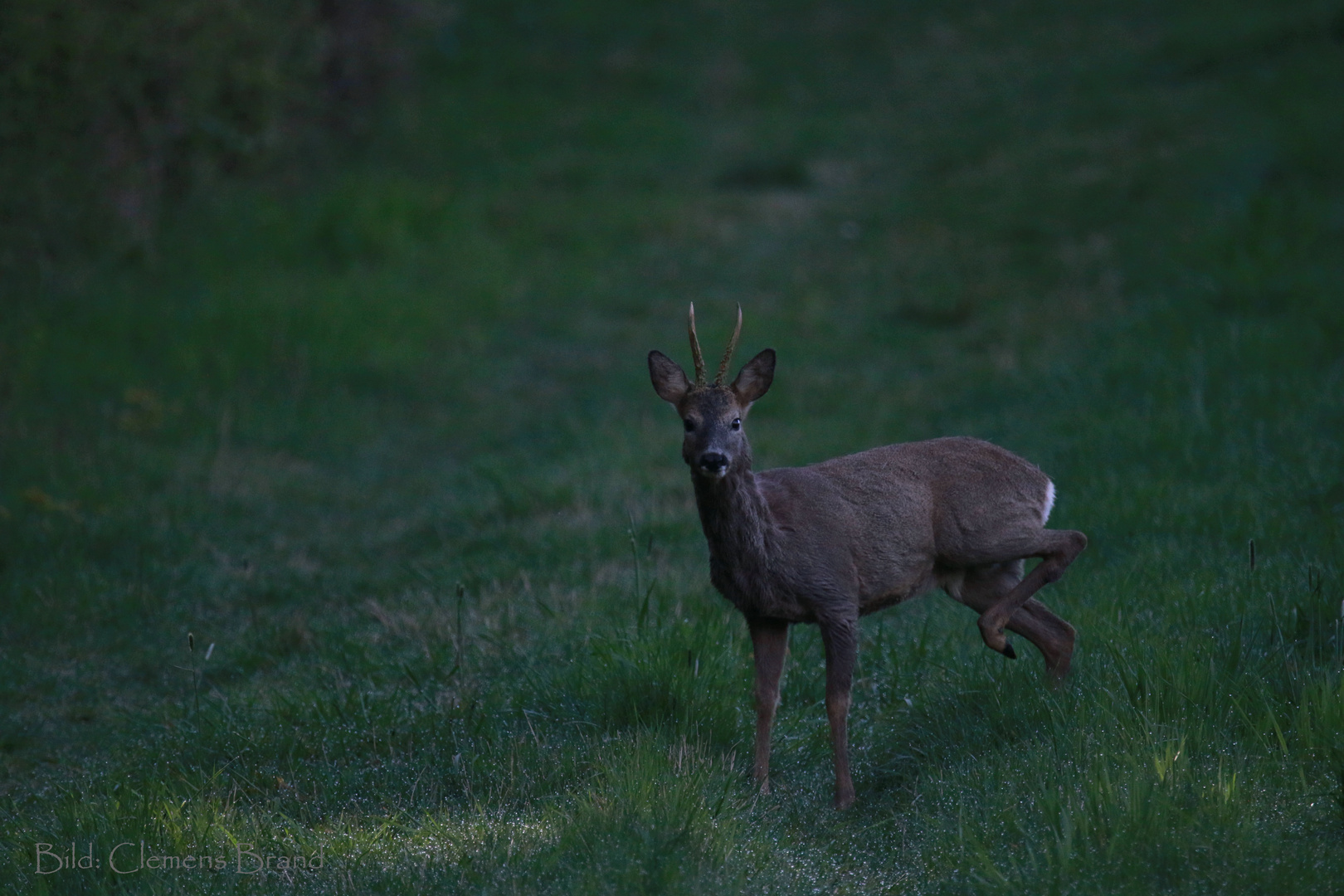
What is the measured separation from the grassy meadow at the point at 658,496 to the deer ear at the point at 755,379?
1078mm

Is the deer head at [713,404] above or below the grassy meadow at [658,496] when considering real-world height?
above

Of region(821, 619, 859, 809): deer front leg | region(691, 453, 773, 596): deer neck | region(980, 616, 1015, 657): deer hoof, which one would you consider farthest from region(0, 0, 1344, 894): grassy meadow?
region(691, 453, 773, 596): deer neck

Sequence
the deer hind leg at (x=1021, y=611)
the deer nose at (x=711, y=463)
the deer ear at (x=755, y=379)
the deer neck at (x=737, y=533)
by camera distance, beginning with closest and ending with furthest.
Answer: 1. the deer nose at (x=711, y=463)
2. the deer neck at (x=737, y=533)
3. the deer ear at (x=755, y=379)
4. the deer hind leg at (x=1021, y=611)

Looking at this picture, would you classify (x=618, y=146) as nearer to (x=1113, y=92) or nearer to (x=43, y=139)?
(x=1113, y=92)

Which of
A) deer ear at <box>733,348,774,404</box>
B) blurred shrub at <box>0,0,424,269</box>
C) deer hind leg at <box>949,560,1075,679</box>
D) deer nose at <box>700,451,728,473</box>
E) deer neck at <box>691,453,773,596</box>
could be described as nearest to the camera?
deer nose at <box>700,451,728,473</box>

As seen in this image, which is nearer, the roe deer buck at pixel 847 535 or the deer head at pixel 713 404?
the deer head at pixel 713 404

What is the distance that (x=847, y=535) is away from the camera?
5.59 m

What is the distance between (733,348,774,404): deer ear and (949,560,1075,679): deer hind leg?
1176 millimetres

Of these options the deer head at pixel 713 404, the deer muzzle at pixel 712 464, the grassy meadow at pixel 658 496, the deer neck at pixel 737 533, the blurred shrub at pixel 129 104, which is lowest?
the grassy meadow at pixel 658 496

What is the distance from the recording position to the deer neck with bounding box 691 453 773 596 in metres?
5.41

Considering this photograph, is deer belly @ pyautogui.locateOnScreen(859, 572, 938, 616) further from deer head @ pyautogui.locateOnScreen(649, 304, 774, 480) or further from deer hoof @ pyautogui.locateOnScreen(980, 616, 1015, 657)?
deer head @ pyautogui.locateOnScreen(649, 304, 774, 480)

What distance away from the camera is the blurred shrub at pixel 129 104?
10.6m

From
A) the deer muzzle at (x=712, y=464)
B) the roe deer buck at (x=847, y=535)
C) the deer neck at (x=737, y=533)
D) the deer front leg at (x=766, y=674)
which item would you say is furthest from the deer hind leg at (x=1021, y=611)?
the deer muzzle at (x=712, y=464)

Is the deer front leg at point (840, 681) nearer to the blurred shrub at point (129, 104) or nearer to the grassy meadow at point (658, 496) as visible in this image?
the grassy meadow at point (658, 496)
